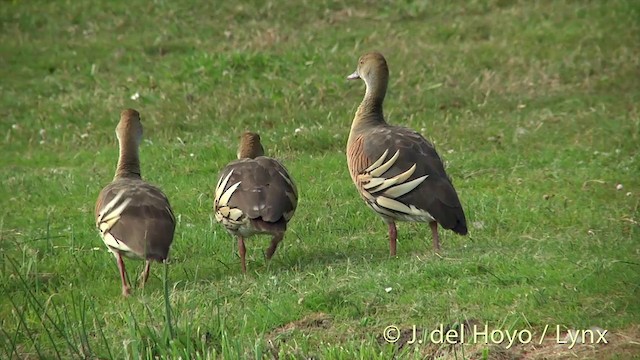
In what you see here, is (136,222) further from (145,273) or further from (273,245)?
(273,245)

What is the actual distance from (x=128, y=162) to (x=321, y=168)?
9.65 feet

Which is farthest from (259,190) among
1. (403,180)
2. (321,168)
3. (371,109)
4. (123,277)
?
(321,168)

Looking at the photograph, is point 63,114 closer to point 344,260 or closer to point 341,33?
point 341,33

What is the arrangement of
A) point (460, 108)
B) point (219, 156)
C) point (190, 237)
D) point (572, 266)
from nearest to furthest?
point (572, 266) < point (190, 237) < point (219, 156) < point (460, 108)

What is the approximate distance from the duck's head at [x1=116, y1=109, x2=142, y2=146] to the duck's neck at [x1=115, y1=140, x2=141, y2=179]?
0.04 meters

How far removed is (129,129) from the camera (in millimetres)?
10344

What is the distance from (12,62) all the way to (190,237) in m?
7.58

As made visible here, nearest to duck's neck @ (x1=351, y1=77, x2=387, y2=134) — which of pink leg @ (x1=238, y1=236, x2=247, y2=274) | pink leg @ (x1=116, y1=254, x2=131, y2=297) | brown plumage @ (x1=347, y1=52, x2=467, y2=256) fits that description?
brown plumage @ (x1=347, y1=52, x2=467, y2=256)

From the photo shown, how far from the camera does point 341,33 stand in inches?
682

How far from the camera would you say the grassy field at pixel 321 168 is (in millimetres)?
7652

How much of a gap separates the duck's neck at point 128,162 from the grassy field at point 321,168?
0.73 m

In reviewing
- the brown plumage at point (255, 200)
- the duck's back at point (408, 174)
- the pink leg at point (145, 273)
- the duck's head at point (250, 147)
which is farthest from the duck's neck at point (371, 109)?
the pink leg at point (145, 273)

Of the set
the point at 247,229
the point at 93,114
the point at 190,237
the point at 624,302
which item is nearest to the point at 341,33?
the point at 93,114

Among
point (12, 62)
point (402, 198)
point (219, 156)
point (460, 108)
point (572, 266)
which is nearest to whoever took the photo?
point (572, 266)
